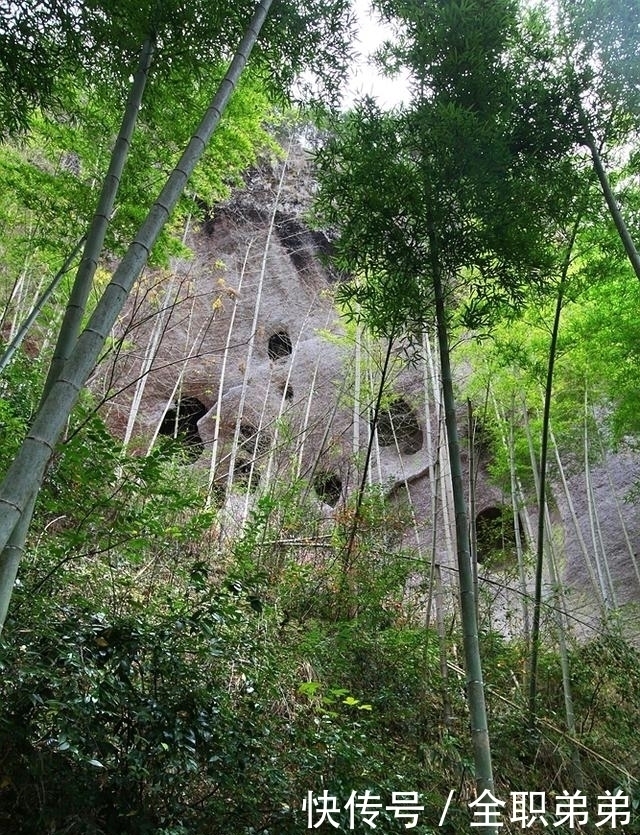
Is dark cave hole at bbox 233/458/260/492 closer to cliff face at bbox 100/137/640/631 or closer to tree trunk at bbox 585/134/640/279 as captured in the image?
cliff face at bbox 100/137/640/631

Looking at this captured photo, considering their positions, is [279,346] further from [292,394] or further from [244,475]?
[244,475]

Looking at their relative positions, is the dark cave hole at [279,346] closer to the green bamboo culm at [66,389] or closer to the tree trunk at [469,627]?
the tree trunk at [469,627]

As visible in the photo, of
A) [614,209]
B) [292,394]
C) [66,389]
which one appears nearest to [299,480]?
[614,209]

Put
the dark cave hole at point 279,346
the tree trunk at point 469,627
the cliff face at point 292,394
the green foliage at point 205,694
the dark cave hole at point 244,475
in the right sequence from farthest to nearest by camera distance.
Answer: the dark cave hole at point 279,346 → the cliff face at point 292,394 → the dark cave hole at point 244,475 → the tree trunk at point 469,627 → the green foliage at point 205,694

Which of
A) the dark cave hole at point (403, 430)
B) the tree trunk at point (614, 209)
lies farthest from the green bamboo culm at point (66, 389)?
the dark cave hole at point (403, 430)

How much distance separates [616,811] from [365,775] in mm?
1542

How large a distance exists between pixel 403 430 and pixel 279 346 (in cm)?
355

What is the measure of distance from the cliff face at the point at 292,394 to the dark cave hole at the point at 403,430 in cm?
4

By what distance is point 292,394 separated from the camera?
1114 centimetres

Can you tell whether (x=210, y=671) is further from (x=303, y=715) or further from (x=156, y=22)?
(x=156, y=22)

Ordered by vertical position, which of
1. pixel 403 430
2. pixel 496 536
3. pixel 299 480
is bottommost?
pixel 299 480

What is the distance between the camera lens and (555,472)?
8938mm

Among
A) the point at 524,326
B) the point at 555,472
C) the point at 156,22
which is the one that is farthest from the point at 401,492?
the point at 156,22

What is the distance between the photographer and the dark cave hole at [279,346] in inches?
487
